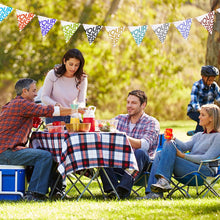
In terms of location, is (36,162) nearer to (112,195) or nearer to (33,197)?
(33,197)

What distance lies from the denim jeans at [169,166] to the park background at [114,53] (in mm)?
9589

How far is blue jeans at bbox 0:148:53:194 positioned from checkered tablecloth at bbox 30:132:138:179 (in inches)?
11.5

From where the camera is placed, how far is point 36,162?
4.05m

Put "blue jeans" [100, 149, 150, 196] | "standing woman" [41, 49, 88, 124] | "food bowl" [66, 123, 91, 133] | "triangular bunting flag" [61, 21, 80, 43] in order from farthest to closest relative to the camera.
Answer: "triangular bunting flag" [61, 21, 80, 43], "standing woman" [41, 49, 88, 124], "blue jeans" [100, 149, 150, 196], "food bowl" [66, 123, 91, 133]

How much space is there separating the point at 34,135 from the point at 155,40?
41.2ft

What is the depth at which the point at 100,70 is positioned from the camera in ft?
52.1

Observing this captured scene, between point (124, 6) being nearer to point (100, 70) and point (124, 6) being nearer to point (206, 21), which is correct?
point (100, 70)

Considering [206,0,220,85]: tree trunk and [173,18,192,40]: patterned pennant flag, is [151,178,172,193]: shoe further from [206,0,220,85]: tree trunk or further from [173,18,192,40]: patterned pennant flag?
[206,0,220,85]: tree trunk

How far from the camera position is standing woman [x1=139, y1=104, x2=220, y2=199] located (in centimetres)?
396

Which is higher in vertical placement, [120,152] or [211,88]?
[211,88]

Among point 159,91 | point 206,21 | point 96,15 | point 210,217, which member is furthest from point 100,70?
point 210,217

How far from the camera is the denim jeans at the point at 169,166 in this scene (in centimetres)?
396

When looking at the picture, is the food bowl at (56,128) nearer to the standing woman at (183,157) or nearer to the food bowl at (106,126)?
the food bowl at (106,126)

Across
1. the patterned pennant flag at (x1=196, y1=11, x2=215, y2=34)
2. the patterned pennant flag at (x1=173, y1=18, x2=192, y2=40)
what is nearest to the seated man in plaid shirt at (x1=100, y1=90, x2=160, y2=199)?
the patterned pennant flag at (x1=173, y1=18, x2=192, y2=40)
